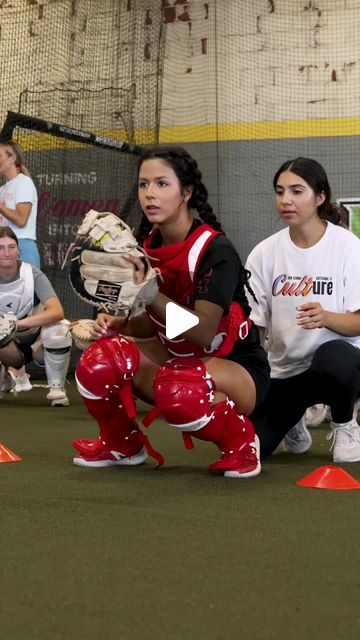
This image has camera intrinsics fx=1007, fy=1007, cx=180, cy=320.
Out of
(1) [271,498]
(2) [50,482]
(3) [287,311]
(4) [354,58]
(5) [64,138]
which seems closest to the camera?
(1) [271,498]

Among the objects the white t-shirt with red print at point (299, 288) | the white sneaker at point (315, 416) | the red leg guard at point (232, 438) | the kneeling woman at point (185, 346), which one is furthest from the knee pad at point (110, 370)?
the white sneaker at point (315, 416)

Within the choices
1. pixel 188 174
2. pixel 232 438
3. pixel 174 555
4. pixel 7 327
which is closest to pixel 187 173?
pixel 188 174

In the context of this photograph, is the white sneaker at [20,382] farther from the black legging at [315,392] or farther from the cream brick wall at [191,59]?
the black legging at [315,392]

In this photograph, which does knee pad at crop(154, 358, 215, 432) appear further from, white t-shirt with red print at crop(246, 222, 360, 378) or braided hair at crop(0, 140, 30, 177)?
braided hair at crop(0, 140, 30, 177)

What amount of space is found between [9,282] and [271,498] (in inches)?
120

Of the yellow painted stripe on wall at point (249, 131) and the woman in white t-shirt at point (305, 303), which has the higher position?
the yellow painted stripe on wall at point (249, 131)

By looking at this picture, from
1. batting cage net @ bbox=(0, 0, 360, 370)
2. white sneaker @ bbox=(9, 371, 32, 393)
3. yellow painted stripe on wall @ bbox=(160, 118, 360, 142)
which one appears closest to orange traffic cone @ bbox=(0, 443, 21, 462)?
white sneaker @ bbox=(9, 371, 32, 393)

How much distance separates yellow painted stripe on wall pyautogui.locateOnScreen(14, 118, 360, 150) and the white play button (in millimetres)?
5071

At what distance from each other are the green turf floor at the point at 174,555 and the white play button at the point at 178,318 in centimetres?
45

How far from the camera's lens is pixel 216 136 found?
832 centimetres

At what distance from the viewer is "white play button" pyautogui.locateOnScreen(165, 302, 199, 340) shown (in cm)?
268

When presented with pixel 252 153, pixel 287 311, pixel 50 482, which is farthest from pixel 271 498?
pixel 252 153

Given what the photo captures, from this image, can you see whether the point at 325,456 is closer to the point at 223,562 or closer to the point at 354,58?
the point at 223,562

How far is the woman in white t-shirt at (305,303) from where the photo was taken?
10.9 ft
